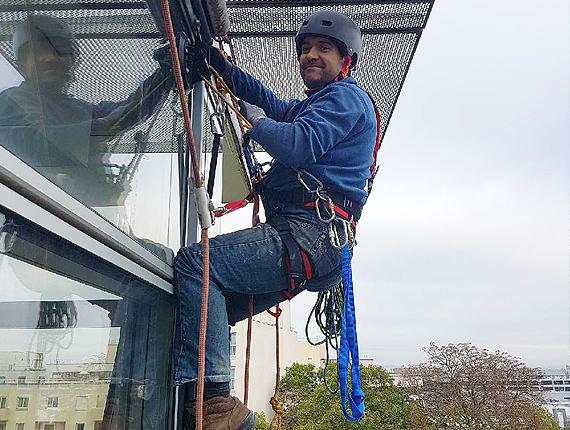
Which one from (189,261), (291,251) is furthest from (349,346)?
(189,261)

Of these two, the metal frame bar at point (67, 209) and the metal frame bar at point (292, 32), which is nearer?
the metal frame bar at point (67, 209)

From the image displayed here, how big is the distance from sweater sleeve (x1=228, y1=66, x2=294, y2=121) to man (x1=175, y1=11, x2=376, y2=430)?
45 centimetres

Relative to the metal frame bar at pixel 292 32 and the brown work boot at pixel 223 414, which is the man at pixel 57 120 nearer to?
the brown work boot at pixel 223 414

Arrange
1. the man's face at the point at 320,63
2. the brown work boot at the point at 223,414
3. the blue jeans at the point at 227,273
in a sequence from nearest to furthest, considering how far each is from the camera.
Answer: the brown work boot at the point at 223,414 < the blue jeans at the point at 227,273 < the man's face at the point at 320,63

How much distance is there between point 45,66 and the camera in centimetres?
143

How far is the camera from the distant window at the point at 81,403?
4.89ft

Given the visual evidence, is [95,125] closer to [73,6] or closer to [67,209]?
[73,6]

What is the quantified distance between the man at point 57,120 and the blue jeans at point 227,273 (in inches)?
16.6

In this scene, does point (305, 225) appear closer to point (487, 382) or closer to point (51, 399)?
point (51, 399)

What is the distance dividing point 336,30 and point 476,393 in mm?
20387

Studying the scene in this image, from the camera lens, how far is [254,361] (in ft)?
97.8

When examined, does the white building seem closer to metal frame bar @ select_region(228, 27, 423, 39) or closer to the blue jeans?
metal frame bar @ select_region(228, 27, 423, 39)

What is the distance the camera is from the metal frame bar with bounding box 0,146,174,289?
108cm

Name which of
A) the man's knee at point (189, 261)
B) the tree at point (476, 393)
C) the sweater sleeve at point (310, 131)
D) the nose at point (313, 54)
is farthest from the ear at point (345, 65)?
the tree at point (476, 393)
